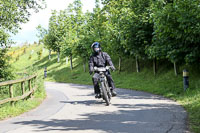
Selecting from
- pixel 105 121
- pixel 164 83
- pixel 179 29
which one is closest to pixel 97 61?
pixel 105 121

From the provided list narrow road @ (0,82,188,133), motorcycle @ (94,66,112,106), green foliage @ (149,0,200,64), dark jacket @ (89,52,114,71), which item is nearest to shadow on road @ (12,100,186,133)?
narrow road @ (0,82,188,133)

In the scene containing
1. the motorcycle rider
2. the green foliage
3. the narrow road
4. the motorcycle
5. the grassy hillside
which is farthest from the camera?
the green foliage

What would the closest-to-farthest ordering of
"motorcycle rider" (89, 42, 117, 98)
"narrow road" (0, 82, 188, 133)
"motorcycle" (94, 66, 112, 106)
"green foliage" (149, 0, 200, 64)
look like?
"narrow road" (0, 82, 188, 133) → "motorcycle" (94, 66, 112, 106) → "motorcycle rider" (89, 42, 117, 98) → "green foliage" (149, 0, 200, 64)

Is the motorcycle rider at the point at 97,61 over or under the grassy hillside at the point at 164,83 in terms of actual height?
over

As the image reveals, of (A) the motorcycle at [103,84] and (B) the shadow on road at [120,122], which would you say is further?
(A) the motorcycle at [103,84]

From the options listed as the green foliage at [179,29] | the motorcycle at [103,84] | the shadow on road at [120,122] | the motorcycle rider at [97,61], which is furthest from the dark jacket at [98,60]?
the green foliage at [179,29]

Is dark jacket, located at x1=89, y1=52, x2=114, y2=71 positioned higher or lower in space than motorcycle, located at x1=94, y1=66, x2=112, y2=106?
higher

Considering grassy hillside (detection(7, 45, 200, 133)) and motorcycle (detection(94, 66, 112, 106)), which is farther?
motorcycle (detection(94, 66, 112, 106))

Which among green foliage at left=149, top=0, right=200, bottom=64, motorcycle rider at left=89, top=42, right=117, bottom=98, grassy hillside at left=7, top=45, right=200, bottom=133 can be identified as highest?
green foliage at left=149, top=0, right=200, bottom=64

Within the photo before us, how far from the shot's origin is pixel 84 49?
33344 millimetres

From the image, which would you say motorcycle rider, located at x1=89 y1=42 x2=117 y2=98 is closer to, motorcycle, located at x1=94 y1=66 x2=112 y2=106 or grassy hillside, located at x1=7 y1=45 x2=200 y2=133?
motorcycle, located at x1=94 y1=66 x2=112 y2=106

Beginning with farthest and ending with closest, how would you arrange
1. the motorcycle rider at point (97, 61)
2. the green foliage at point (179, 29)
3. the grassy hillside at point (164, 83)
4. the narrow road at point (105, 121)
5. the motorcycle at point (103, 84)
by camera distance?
1. the green foliage at point (179, 29)
2. the motorcycle rider at point (97, 61)
3. the motorcycle at point (103, 84)
4. the grassy hillside at point (164, 83)
5. the narrow road at point (105, 121)

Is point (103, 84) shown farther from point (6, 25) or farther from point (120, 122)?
point (6, 25)

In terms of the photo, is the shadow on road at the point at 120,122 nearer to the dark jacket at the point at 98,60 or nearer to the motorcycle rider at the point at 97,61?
the motorcycle rider at the point at 97,61
